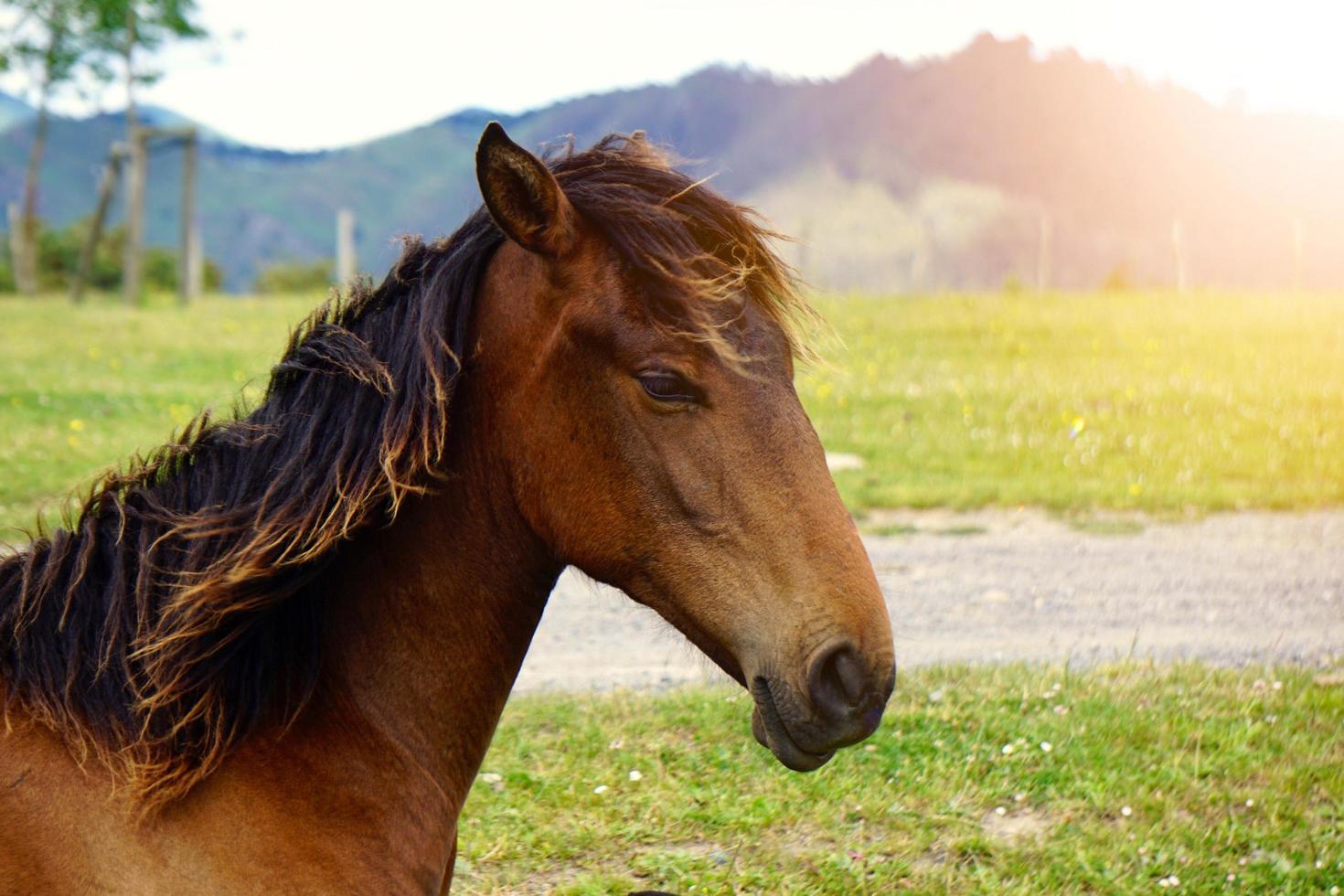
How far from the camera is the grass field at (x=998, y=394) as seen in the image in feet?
30.0

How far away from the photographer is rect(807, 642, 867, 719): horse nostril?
2.04 m

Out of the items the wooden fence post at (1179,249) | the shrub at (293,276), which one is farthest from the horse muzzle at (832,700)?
the shrub at (293,276)

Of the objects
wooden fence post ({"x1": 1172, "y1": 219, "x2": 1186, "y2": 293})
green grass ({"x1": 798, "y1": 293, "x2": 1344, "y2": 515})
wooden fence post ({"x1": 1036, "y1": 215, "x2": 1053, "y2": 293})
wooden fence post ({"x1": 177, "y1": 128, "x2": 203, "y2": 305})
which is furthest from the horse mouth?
wooden fence post ({"x1": 1036, "y1": 215, "x2": 1053, "y2": 293})

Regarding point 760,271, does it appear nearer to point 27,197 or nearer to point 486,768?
point 486,768

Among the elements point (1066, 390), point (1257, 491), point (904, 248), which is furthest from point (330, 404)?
point (904, 248)

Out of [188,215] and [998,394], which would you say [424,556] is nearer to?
[998,394]

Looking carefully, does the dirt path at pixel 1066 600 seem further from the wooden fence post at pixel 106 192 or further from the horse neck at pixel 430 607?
the wooden fence post at pixel 106 192

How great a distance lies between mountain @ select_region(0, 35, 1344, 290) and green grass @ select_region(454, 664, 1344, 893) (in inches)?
744

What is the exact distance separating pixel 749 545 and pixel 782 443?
202 millimetres

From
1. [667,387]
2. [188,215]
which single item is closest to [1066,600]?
[667,387]

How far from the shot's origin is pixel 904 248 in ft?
98.4

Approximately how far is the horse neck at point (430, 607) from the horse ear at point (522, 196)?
397 millimetres

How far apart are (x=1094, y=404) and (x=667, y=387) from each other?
34.8ft

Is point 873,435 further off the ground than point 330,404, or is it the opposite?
point 330,404
